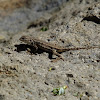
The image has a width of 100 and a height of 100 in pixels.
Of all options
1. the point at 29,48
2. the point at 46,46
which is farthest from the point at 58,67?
the point at 29,48

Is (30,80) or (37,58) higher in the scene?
(37,58)

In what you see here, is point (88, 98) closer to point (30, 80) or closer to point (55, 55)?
point (30, 80)

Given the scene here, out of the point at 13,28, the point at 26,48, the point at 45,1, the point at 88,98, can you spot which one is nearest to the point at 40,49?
the point at 26,48

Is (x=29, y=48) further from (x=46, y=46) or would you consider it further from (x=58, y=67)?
(x=58, y=67)

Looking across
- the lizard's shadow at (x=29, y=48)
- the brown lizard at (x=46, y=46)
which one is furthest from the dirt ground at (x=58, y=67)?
the brown lizard at (x=46, y=46)

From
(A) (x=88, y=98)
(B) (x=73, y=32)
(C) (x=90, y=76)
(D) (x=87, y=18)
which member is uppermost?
(D) (x=87, y=18)

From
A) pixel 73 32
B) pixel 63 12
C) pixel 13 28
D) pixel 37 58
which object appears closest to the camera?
pixel 37 58

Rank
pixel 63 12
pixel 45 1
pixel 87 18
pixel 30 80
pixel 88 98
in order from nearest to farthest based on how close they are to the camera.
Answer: pixel 88 98 → pixel 30 80 → pixel 87 18 → pixel 63 12 → pixel 45 1

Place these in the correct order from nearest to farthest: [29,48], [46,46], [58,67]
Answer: [58,67]
[46,46]
[29,48]

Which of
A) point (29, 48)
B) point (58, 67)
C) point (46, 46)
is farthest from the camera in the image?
point (29, 48)
